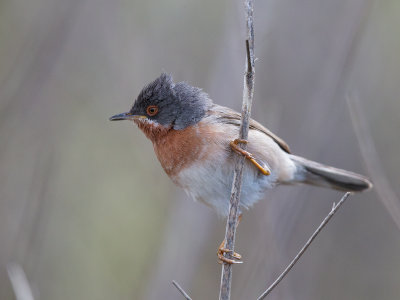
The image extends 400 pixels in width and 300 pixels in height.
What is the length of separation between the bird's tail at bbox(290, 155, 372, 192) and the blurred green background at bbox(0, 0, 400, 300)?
0.26 m

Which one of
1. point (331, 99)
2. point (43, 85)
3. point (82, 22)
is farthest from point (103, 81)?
point (331, 99)

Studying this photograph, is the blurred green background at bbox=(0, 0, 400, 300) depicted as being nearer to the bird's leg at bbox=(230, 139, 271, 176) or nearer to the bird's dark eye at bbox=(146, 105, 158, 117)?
the bird's leg at bbox=(230, 139, 271, 176)

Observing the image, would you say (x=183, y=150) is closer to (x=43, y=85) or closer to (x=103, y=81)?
(x=43, y=85)

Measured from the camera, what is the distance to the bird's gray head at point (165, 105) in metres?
4.27

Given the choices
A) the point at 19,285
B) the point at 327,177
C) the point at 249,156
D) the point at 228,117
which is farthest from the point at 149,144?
the point at 19,285

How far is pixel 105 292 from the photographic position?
6.26 m

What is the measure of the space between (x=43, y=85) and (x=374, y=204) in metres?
4.14

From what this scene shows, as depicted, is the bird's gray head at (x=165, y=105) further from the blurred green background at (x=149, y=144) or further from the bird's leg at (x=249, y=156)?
the blurred green background at (x=149, y=144)

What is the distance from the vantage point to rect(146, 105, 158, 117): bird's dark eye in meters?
4.30

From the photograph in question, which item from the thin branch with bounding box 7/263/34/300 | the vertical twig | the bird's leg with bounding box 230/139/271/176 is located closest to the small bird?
the bird's leg with bounding box 230/139/271/176

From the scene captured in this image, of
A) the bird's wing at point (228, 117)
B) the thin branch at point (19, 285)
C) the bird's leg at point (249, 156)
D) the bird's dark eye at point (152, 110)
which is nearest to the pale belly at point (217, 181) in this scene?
the bird's leg at point (249, 156)

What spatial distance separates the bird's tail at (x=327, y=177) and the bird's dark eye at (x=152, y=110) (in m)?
1.36

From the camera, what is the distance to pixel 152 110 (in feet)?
14.2

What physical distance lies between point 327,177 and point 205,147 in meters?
1.39
